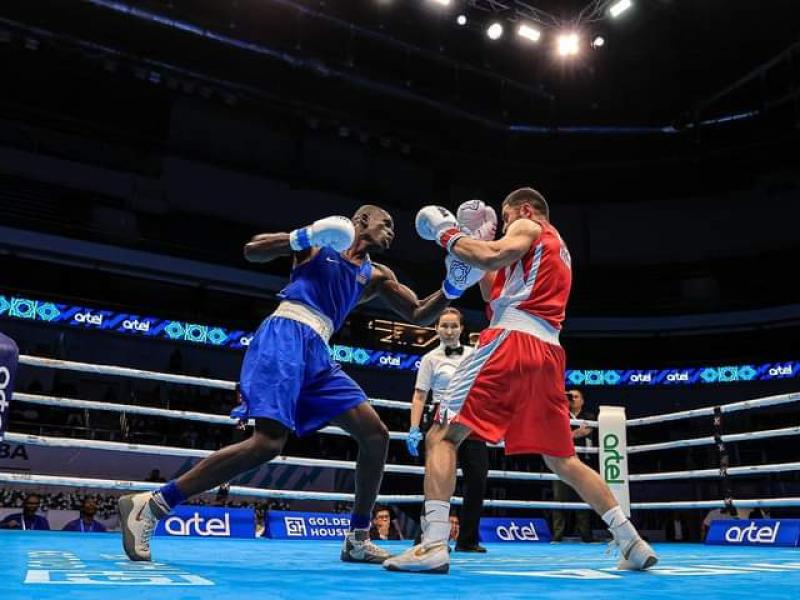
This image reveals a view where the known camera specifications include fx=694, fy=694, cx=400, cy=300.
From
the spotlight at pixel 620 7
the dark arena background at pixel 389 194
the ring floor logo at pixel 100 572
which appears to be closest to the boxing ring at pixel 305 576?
the ring floor logo at pixel 100 572

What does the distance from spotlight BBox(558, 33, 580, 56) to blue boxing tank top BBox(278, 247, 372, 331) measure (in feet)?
32.3

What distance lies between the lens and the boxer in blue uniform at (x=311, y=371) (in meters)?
2.55

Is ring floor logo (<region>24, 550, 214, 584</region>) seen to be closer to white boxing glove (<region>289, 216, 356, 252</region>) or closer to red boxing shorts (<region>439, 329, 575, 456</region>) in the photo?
red boxing shorts (<region>439, 329, 575, 456</region>)

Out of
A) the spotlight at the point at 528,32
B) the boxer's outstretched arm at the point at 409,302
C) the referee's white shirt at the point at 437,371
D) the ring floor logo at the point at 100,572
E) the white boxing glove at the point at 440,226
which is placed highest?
the spotlight at the point at 528,32

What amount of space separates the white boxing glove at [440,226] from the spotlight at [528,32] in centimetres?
934

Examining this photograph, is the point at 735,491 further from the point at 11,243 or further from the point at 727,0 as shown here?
the point at 11,243

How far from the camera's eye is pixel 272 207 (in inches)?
650

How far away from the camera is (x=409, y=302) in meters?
3.23

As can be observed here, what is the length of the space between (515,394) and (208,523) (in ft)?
8.90

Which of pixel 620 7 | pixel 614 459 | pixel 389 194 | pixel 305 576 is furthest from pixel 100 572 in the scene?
pixel 389 194

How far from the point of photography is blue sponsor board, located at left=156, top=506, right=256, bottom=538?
13.9 ft

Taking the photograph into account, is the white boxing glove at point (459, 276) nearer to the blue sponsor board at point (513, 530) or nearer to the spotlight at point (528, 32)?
the blue sponsor board at point (513, 530)

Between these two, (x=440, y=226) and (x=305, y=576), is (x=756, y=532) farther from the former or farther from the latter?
(x=305, y=576)

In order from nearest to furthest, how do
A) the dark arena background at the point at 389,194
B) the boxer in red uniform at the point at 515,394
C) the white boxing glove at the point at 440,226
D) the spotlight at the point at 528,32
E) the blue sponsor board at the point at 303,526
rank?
1. the boxer in red uniform at the point at 515,394
2. the white boxing glove at the point at 440,226
3. the blue sponsor board at the point at 303,526
4. the spotlight at the point at 528,32
5. the dark arena background at the point at 389,194
